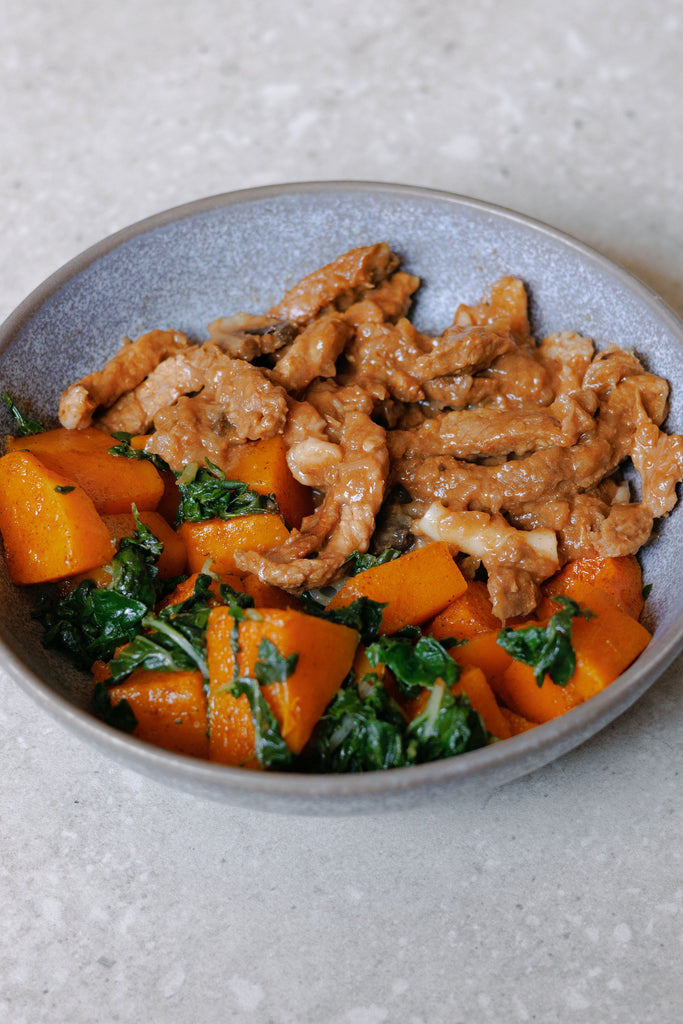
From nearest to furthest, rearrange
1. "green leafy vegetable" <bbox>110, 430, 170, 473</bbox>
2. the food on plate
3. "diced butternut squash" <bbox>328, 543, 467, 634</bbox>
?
the food on plate < "diced butternut squash" <bbox>328, 543, 467, 634</bbox> < "green leafy vegetable" <bbox>110, 430, 170, 473</bbox>

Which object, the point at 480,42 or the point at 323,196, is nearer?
the point at 323,196

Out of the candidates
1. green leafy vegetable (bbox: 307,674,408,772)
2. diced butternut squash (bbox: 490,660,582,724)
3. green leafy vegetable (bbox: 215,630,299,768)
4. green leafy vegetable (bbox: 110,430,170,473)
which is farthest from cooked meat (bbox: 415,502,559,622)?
green leafy vegetable (bbox: 110,430,170,473)

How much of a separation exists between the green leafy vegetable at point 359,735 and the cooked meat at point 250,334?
148 cm

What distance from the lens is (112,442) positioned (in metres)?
3.45

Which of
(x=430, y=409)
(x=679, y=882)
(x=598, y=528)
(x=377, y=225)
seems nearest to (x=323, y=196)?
(x=377, y=225)

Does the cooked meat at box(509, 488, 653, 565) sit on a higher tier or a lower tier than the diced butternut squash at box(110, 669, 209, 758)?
higher

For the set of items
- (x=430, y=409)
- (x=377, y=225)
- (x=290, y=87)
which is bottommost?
(x=430, y=409)

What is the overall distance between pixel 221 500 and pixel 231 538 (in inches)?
5.8

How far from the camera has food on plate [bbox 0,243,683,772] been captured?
2.56 m

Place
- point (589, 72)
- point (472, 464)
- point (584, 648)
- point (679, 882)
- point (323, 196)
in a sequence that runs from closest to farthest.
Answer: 1. point (584, 648)
2. point (679, 882)
3. point (472, 464)
4. point (323, 196)
5. point (589, 72)

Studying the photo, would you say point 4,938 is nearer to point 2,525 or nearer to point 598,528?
point 2,525

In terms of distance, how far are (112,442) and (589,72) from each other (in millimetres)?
3650

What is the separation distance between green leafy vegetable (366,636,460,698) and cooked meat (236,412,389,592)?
16.3 inches

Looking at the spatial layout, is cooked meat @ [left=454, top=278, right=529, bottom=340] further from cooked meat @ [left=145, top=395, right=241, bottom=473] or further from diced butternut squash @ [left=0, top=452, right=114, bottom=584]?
diced butternut squash @ [left=0, top=452, right=114, bottom=584]
